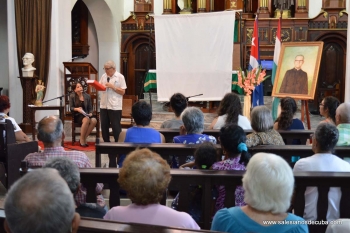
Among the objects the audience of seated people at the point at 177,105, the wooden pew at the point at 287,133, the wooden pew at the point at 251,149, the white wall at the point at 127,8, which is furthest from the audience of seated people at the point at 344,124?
the white wall at the point at 127,8

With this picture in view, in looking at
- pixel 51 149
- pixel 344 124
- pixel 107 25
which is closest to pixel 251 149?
pixel 344 124

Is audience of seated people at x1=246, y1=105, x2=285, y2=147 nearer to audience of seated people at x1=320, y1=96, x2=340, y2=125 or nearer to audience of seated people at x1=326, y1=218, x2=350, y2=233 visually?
audience of seated people at x1=320, y1=96, x2=340, y2=125

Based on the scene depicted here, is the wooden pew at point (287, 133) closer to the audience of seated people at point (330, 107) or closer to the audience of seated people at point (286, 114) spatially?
the audience of seated people at point (286, 114)

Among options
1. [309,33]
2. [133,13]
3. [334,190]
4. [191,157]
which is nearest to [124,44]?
[133,13]

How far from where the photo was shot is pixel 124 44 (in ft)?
41.9

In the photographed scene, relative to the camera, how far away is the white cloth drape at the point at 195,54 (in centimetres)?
1031

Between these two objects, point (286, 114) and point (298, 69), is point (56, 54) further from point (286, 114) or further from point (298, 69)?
point (286, 114)

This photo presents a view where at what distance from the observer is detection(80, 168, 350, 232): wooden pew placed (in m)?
2.74

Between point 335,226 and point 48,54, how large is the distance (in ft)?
26.9

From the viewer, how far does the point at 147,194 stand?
6.89 feet

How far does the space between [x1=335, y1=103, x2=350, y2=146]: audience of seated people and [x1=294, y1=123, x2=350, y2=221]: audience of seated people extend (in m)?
0.96

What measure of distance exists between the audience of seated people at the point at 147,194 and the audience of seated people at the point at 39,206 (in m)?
0.66

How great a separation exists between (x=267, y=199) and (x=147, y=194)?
0.48m

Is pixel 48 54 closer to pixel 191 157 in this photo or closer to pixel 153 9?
pixel 153 9
